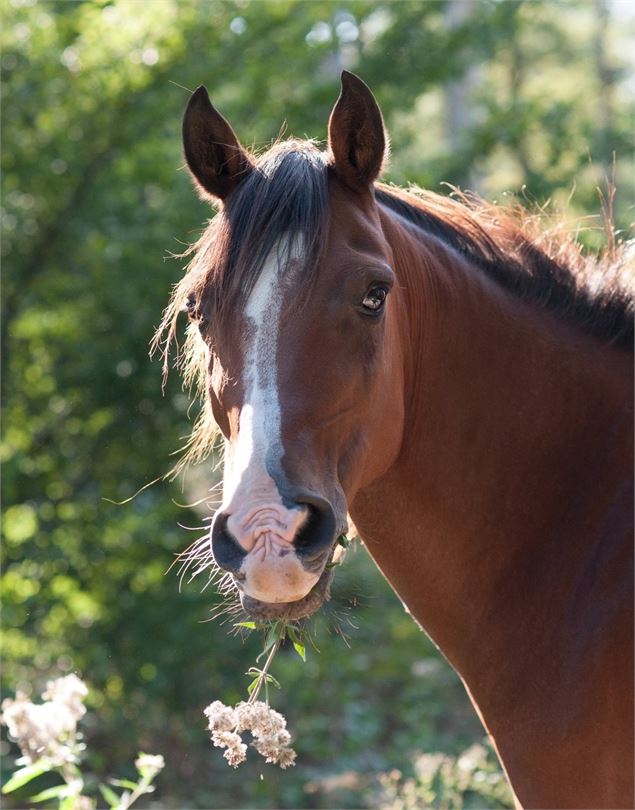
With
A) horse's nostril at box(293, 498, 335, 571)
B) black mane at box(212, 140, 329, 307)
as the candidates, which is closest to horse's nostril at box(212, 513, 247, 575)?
horse's nostril at box(293, 498, 335, 571)

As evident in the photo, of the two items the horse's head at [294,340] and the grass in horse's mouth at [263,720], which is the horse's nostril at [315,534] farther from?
the grass in horse's mouth at [263,720]

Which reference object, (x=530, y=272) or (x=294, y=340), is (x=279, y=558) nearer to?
(x=294, y=340)

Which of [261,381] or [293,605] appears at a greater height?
[261,381]

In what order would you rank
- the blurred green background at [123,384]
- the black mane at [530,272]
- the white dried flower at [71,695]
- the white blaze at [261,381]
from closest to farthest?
the white blaze at [261,381]
the black mane at [530,272]
the white dried flower at [71,695]
the blurred green background at [123,384]

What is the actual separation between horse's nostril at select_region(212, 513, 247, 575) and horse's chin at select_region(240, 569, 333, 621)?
0.10 meters

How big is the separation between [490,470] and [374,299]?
0.60 m

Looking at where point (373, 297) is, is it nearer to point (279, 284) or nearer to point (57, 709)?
point (279, 284)

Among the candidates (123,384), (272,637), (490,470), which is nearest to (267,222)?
(490,470)

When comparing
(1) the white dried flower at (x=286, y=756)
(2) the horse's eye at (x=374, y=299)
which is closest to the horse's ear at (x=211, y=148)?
(2) the horse's eye at (x=374, y=299)

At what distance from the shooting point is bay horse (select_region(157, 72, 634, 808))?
2.22 m

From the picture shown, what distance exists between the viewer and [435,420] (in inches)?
104

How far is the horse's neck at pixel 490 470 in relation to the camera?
2.51 m

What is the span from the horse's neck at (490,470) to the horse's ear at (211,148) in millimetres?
515

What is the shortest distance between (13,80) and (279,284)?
477cm
